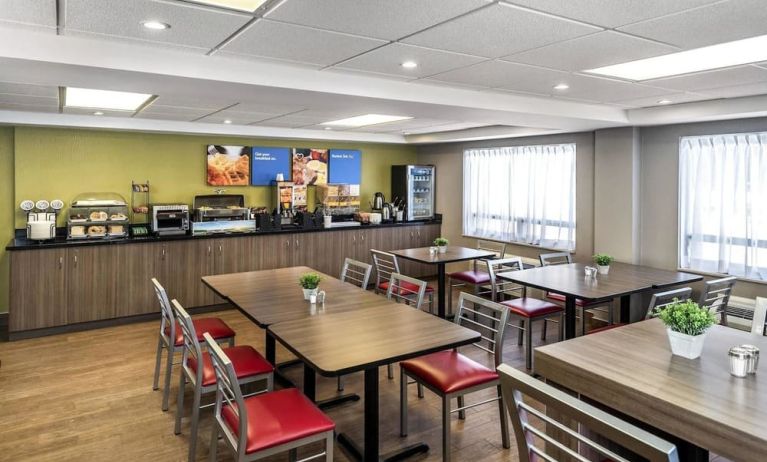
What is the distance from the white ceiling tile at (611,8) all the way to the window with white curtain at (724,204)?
330 centimetres

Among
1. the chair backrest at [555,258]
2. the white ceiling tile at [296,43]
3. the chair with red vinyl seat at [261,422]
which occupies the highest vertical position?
the white ceiling tile at [296,43]

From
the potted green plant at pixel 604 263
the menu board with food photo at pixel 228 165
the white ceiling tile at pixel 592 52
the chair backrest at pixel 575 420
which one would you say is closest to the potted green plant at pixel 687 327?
the chair backrest at pixel 575 420

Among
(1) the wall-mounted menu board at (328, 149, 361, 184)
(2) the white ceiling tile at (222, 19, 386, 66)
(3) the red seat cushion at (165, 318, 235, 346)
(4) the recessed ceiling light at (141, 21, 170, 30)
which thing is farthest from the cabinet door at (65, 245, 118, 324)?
(4) the recessed ceiling light at (141, 21, 170, 30)

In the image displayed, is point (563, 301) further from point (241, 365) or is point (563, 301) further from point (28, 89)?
point (28, 89)

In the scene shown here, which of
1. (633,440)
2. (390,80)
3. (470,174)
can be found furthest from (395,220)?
(633,440)

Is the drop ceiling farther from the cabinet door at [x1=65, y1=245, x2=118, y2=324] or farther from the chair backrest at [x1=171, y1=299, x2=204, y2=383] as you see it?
the cabinet door at [x1=65, y1=245, x2=118, y2=324]

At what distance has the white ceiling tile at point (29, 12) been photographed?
2.12m

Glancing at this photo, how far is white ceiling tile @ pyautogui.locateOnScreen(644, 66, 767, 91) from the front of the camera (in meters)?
3.23

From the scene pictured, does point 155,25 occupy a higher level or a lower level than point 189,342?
higher

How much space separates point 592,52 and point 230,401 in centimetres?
264

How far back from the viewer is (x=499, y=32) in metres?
2.46

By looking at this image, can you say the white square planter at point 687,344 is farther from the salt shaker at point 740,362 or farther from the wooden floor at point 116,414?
the wooden floor at point 116,414

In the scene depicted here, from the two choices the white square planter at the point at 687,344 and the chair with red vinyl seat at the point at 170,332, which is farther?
the chair with red vinyl seat at the point at 170,332

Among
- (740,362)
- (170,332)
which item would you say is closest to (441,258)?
(170,332)
